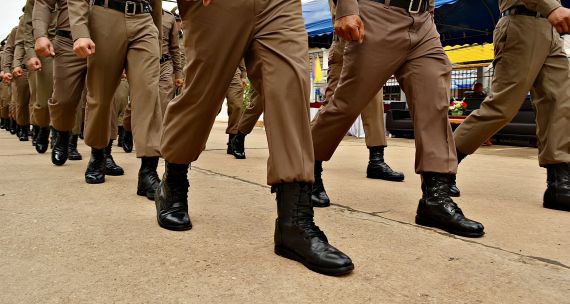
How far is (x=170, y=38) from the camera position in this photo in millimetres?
5578

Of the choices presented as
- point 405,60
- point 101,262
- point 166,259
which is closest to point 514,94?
point 405,60

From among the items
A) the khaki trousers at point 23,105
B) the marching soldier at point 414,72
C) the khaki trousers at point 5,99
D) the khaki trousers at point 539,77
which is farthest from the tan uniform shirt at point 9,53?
the khaki trousers at point 539,77

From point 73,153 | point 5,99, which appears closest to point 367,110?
point 73,153

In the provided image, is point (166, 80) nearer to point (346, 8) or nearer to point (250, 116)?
point (250, 116)

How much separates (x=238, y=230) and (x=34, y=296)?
0.92m

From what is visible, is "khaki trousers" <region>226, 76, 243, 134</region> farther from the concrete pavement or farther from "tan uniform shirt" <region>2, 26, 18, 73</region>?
"tan uniform shirt" <region>2, 26, 18, 73</region>

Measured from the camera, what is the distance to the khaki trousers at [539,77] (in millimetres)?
2934

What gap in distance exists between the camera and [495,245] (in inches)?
81.7

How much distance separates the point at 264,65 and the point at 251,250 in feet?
2.16

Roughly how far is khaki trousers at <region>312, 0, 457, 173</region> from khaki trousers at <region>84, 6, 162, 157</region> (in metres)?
1.18

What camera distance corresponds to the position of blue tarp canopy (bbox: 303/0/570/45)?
29.7 feet

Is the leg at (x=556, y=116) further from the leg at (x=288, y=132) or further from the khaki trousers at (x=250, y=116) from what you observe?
the khaki trousers at (x=250, y=116)

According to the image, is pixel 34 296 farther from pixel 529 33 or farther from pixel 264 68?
pixel 529 33

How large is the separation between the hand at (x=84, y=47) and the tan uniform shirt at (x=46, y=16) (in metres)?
1.17
